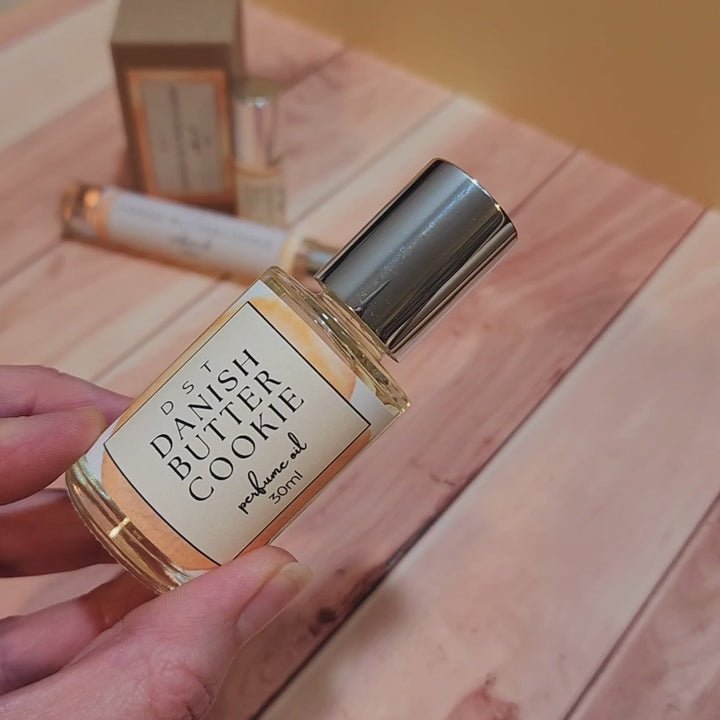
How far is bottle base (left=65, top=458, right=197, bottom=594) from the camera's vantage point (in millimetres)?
336

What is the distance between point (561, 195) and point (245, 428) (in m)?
0.37

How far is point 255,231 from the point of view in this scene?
1.86 feet

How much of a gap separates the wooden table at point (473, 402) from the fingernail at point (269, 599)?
0.10m

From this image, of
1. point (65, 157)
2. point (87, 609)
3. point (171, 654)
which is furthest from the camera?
point (65, 157)

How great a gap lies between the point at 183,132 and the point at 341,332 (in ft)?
0.95

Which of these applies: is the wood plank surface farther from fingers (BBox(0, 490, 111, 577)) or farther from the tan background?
fingers (BBox(0, 490, 111, 577))

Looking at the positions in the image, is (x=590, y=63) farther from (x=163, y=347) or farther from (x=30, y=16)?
(x=30, y=16)

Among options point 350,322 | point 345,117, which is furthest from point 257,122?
point 350,322

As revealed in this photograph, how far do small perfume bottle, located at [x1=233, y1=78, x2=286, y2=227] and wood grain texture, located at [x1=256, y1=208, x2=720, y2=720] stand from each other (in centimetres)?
16

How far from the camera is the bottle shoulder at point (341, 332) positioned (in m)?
0.33

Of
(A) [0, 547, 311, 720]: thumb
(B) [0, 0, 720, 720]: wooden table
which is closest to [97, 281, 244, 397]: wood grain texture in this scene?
(B) [0, 0, 720, 720]: wooden table

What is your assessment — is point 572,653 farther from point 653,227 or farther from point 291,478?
point 653,227

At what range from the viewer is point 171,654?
1.00 feet

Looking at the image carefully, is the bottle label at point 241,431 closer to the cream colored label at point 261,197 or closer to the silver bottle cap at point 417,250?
the silver bottle cap at point 417,250
